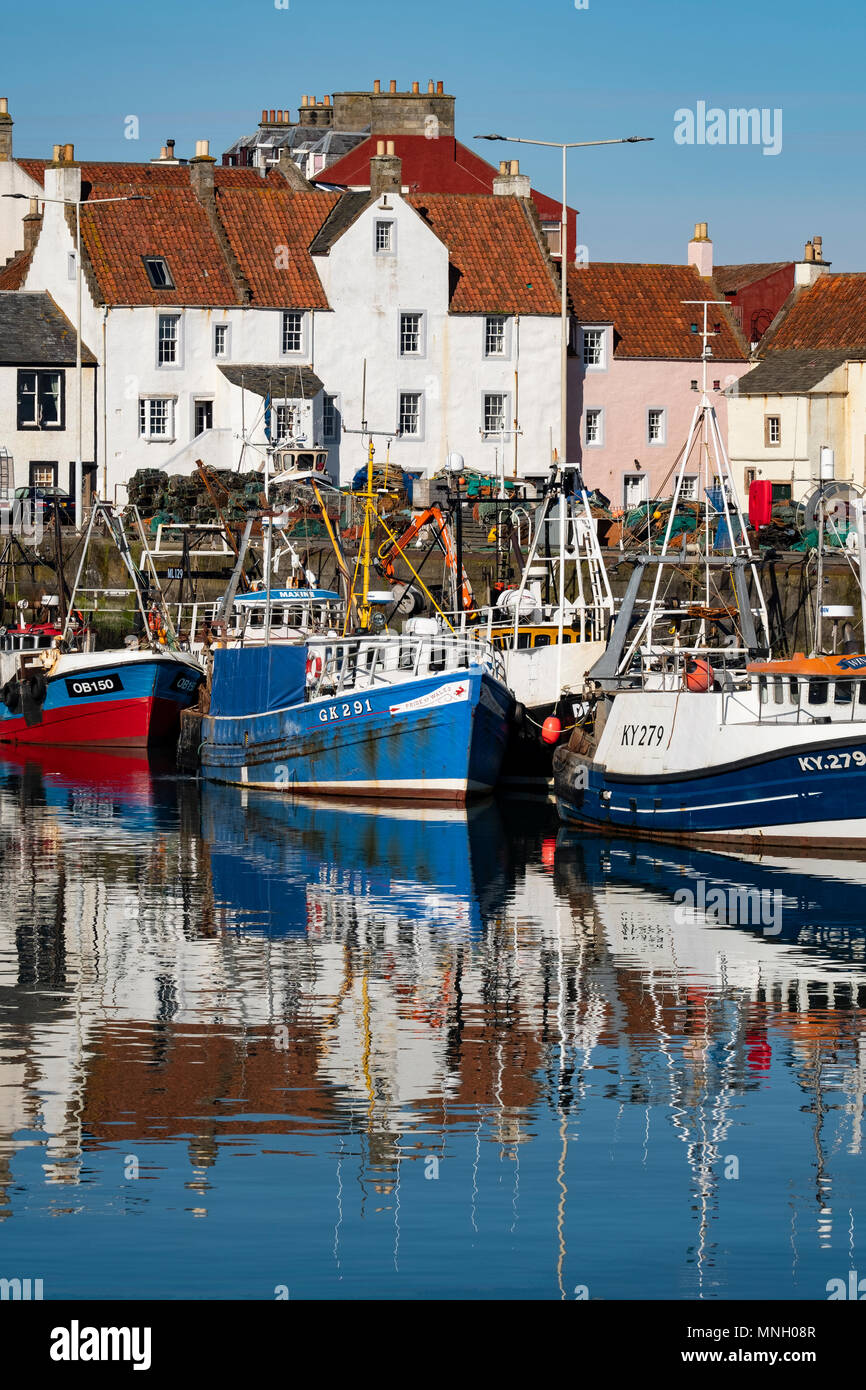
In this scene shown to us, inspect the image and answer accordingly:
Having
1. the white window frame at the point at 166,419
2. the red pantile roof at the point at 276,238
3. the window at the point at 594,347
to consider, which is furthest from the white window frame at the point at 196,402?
the window at the point at 594,347

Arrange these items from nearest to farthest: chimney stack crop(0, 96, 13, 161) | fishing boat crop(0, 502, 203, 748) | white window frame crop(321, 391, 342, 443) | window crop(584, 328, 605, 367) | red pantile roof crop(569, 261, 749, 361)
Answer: fishing boat crop(0, 502, 203, 748) < white window frame crop(321, 391, 342, 443) < window crop(584, 328, 605, 367) < red pantile roof crop(569, 261, 749, 361) < chimney stack crop(0, 96, 13, 161)

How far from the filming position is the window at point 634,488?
3027 inches

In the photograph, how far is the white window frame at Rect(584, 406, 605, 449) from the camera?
76.9m

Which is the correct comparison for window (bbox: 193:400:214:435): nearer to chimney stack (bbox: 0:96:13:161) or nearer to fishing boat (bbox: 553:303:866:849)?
chimney stack (bbox: 0:96:13:161)

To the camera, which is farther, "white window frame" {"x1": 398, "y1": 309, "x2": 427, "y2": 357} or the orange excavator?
"white window frame" {"x1": 398, "y1": 309, "x2": 427, "y2": 357}

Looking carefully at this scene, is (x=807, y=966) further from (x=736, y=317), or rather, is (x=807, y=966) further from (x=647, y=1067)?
(x=736, y=317)

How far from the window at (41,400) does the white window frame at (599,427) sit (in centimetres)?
1811

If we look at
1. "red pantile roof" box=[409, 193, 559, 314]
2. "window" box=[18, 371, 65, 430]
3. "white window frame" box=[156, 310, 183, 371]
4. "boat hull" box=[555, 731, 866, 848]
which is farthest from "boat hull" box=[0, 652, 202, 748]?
"red pantile roof" box=[409, 193, 559, 314]

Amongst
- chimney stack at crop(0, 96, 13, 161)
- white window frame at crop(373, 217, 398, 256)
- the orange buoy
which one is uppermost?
chimney stack at crop(0, 96, 13, 161)

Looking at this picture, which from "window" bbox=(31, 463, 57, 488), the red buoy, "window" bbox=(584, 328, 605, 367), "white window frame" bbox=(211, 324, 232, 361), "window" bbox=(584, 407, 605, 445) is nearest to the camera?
the red buoy

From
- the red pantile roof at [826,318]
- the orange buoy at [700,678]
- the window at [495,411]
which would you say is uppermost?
the red pantile roof at [826,318]

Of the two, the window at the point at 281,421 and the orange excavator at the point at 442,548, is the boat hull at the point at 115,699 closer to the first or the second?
the orange excavator at the point at 442,548

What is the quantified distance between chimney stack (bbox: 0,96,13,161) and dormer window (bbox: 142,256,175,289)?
15.7m
